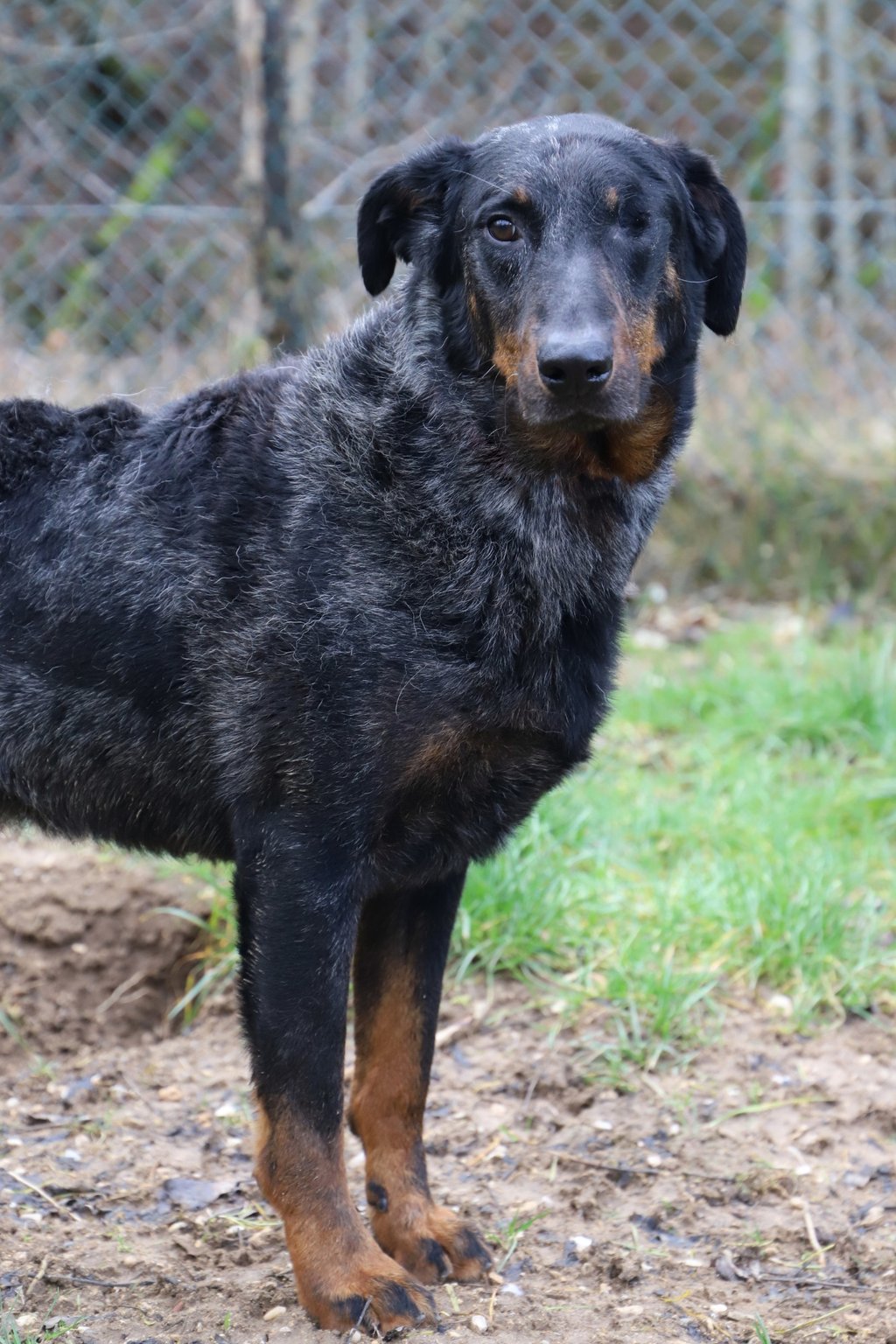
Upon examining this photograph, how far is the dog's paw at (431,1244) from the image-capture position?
2.72m

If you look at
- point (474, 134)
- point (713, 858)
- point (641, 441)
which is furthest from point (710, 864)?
point (474, 134)

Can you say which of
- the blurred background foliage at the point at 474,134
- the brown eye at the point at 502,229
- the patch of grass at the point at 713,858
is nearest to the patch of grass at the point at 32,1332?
the patch of grass at the point at 713,858

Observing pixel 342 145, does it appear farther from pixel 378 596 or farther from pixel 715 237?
pixel 378 596

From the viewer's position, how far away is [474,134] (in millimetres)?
6773

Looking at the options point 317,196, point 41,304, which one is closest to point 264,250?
point 317,196

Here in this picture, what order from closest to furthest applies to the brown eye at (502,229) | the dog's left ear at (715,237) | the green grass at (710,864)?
the brown eye at (502,229) < the dog's left ear at (715,237) < the green grass at (710,864)

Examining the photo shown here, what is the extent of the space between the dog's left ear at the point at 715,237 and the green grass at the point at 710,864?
160 cm

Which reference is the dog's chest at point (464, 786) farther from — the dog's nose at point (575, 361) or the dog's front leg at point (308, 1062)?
the dog's nose at point (575, 361)

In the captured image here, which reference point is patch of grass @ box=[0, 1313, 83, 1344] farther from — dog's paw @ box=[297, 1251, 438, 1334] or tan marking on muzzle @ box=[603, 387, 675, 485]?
tan marking on muzzle @ box=[603, 387, 675, 485]

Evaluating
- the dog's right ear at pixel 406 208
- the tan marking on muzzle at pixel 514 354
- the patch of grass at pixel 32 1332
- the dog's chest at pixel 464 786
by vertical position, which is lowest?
the patch of grass at pixel 32 1332

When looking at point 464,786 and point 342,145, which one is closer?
point 464,786

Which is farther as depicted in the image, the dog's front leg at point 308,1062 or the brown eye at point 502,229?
the brown eye at point 502,229

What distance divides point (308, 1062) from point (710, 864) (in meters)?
1.96

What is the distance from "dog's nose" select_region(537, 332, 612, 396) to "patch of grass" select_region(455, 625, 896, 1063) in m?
1.71
